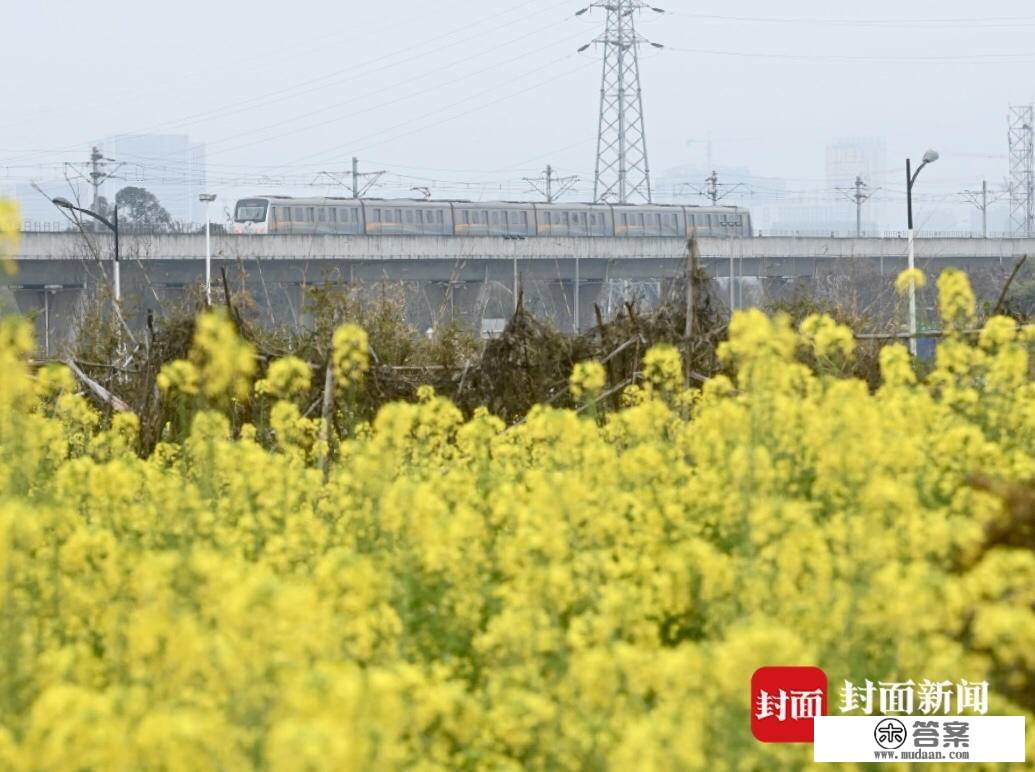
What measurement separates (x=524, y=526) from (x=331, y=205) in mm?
46307

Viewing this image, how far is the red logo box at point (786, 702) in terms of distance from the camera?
13.1 ft

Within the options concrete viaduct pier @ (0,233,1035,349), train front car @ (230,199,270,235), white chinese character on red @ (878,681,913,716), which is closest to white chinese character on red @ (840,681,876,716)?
white chinese character on red @ (878,681,913,716)

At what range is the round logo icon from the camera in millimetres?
4215

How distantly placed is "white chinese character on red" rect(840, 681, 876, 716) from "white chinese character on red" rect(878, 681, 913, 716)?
5 centimetres

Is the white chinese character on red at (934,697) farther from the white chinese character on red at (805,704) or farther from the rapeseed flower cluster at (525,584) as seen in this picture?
the white chinese character on red at (805,704)

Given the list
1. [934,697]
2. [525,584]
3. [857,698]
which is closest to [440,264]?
[525,584]

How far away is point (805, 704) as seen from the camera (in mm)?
4184

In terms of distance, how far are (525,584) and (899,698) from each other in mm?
1090

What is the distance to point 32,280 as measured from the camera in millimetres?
45625

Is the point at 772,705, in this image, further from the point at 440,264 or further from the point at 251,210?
the point at 440,264

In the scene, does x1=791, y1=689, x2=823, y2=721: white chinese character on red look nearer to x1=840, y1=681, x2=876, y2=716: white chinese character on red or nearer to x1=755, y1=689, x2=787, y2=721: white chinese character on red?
x1=755, y1=689, x2=787, y2=721: white chinese character on red

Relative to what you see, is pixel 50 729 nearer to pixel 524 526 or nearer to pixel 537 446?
pixel 524 526

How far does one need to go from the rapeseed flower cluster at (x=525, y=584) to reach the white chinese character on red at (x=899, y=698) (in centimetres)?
6

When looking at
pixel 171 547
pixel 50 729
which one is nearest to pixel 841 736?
Result: pixel 50 729
